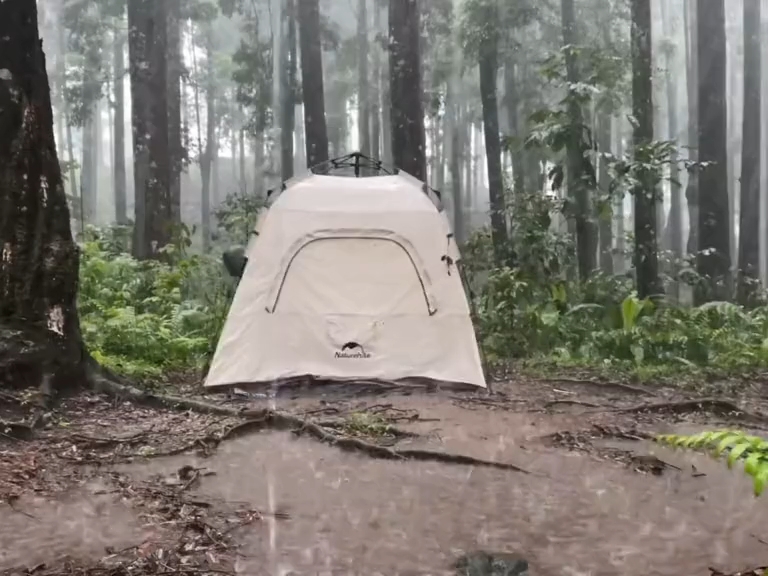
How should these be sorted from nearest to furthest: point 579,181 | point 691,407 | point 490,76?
point 691,407
point 579,181
point 490,76

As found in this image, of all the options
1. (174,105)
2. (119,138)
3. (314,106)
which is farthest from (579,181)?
(119,138)

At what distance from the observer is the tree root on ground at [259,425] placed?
18.0 ft

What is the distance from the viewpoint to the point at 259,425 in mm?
6086

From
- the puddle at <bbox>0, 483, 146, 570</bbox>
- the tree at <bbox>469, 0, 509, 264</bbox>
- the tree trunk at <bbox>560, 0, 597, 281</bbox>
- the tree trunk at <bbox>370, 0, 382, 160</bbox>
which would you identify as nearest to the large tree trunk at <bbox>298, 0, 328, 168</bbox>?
the tree trunk at <bbox>560, 0, 597, 281</bbox>

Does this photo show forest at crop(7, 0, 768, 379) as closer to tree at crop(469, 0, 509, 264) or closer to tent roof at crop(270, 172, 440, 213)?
tree at crop(469, 0, 509, 264)

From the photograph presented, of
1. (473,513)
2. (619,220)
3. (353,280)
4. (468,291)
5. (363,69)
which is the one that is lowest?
(473,513)

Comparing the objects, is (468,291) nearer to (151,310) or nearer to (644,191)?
(151,310)

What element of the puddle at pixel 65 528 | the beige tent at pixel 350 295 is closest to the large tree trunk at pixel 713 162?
the beige tent at pixel 350 295

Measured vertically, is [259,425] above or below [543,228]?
below

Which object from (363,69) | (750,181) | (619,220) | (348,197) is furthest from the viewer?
(363,69)

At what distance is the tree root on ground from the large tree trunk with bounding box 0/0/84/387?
0.44m

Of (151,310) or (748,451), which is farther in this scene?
(151,310)

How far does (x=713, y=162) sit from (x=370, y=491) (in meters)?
9.81

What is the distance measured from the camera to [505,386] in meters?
8.23
